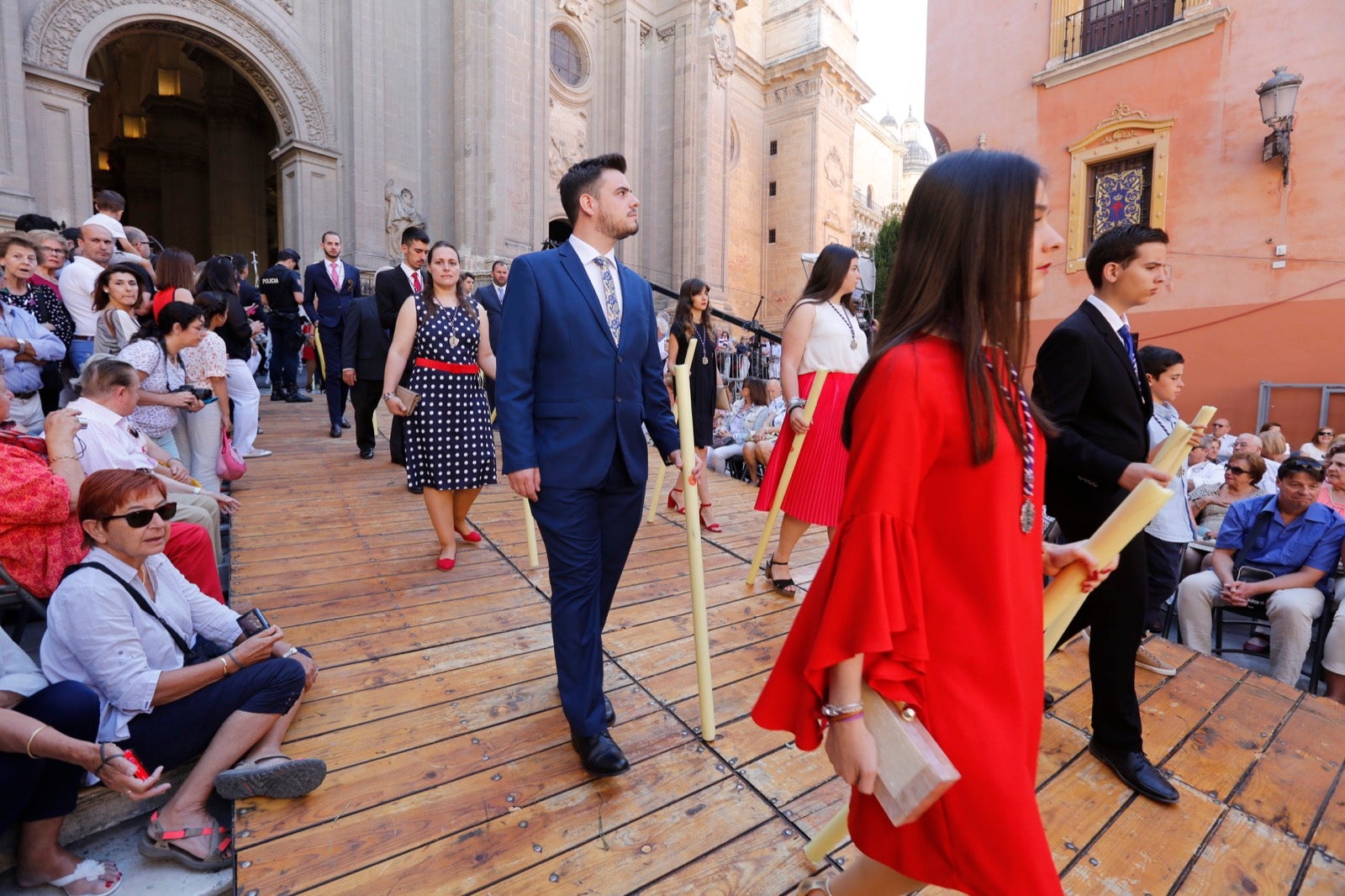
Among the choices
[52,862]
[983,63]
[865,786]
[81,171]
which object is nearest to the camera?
[865,786]

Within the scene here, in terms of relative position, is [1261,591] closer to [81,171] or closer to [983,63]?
[983,63]

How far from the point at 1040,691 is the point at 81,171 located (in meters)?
13.2

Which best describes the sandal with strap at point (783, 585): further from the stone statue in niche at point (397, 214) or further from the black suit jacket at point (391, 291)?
the stone statue in niche at point (397, 214)

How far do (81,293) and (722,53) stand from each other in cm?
1831

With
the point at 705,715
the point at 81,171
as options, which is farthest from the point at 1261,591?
the point at 81,171

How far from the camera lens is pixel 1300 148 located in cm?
968

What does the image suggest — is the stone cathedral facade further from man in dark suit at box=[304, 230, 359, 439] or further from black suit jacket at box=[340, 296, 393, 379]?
black suit jacket at box=[340, 296, 393, 379]

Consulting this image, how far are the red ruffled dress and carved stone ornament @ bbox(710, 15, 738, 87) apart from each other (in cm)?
2024

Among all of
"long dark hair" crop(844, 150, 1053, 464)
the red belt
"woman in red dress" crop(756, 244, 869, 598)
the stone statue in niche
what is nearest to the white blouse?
"woman in red dress" crop(756, 244, 869, 598)

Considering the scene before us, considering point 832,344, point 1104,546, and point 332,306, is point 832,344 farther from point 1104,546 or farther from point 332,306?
point 332,306

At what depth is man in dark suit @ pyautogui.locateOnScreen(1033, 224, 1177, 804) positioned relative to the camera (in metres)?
2.26

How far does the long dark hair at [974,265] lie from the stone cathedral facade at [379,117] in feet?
38.7

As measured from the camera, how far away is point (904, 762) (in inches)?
43.1

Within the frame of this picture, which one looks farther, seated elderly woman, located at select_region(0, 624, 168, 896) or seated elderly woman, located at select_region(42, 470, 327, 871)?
seated elderly woman, located at select_region(42, 470, 327, 871)
